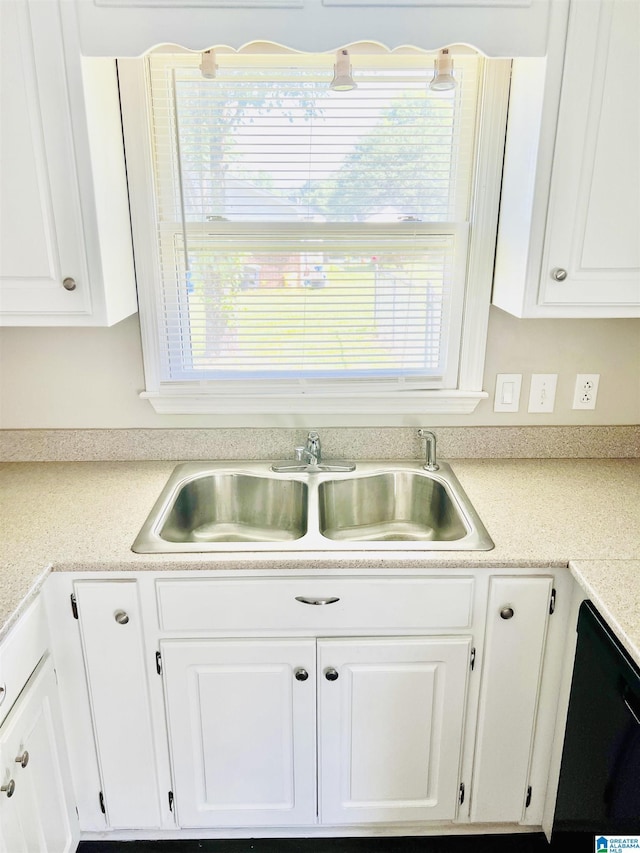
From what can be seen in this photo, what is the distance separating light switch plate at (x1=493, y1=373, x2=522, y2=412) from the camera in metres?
1.89

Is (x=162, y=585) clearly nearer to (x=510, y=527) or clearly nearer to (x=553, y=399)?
(x=510, y=527)

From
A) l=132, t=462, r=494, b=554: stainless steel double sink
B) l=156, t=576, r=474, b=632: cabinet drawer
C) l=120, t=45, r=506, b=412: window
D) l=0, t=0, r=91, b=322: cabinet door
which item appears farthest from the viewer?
l=132, t=462, r=494, b=554: stainless steel double sink

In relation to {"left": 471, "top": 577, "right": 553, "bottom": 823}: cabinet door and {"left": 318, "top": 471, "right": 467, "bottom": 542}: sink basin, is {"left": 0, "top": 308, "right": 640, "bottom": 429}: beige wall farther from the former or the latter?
{"left": 471, "top": 577, "right": 553, "bottom": 823}: cabinet door

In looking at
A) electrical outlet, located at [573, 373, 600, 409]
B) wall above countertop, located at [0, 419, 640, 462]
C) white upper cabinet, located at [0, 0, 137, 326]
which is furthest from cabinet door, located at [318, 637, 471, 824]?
white upper cabinet, located at [0, 0, 137, 326]

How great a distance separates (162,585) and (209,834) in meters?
0.80

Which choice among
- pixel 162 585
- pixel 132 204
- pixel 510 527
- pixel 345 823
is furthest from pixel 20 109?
pixel 345 823

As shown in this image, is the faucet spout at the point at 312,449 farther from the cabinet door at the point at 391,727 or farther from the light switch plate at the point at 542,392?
the light switch plate at the point at 542,392

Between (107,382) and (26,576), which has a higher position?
(107,382)

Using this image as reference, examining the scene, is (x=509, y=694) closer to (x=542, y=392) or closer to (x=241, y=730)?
(x=241, y=730)

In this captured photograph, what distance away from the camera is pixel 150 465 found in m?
1.89

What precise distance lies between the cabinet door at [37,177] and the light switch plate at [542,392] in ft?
4.37

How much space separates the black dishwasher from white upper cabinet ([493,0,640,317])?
30.5 inches

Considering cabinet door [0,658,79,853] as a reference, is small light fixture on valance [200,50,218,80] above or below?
above

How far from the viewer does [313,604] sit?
144cm
